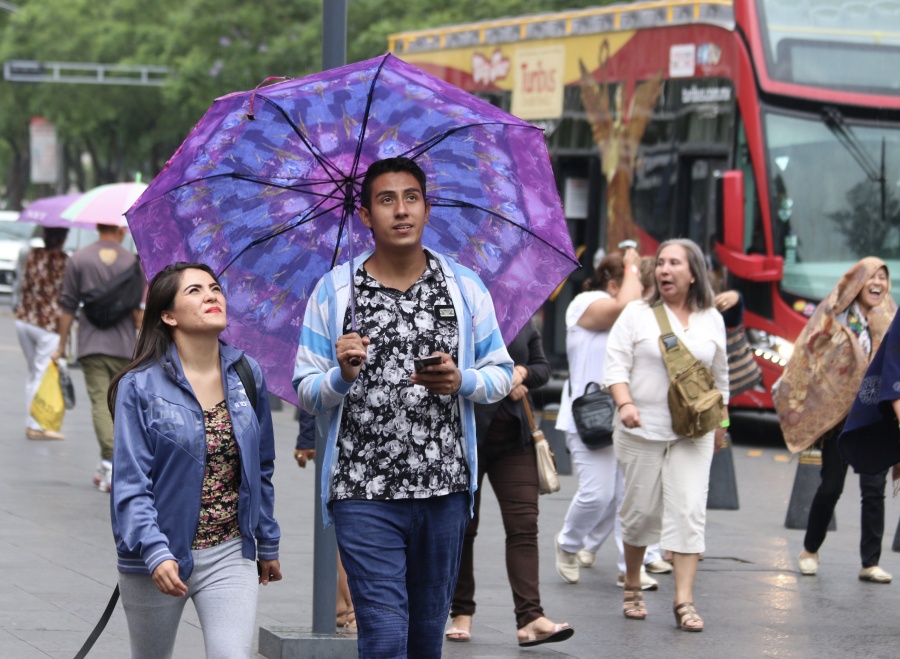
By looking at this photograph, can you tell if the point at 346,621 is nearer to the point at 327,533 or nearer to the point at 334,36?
the point at 327,533

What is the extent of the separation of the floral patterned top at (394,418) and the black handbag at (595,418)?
3760 mm

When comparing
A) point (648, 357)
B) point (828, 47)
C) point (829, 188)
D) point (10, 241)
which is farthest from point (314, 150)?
point (10, 241)

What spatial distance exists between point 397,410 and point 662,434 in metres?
3.05

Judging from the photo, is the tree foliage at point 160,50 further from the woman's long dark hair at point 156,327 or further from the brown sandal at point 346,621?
the woman's long dark hair at point 156,327

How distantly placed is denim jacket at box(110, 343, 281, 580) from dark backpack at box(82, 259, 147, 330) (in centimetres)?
647

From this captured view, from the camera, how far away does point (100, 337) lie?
11.0 m

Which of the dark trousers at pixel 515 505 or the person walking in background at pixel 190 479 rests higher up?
the person walking in background at pixel 190 479

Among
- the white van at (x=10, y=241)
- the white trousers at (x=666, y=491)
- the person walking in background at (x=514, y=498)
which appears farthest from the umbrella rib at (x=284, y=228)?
the white van at (x=10, y=241)

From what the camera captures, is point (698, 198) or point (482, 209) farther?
point (698, 198)

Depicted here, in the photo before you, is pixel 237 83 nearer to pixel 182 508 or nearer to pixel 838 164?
pixel 838 164

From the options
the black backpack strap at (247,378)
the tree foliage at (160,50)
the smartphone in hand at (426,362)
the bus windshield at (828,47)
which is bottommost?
the black backpack strap at (247,378)

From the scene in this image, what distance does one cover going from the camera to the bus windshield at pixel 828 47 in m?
15.0

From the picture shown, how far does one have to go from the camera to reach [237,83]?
35031 millimetres

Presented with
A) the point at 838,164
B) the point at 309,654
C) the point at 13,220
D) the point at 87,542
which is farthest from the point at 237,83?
the point at 309,654
